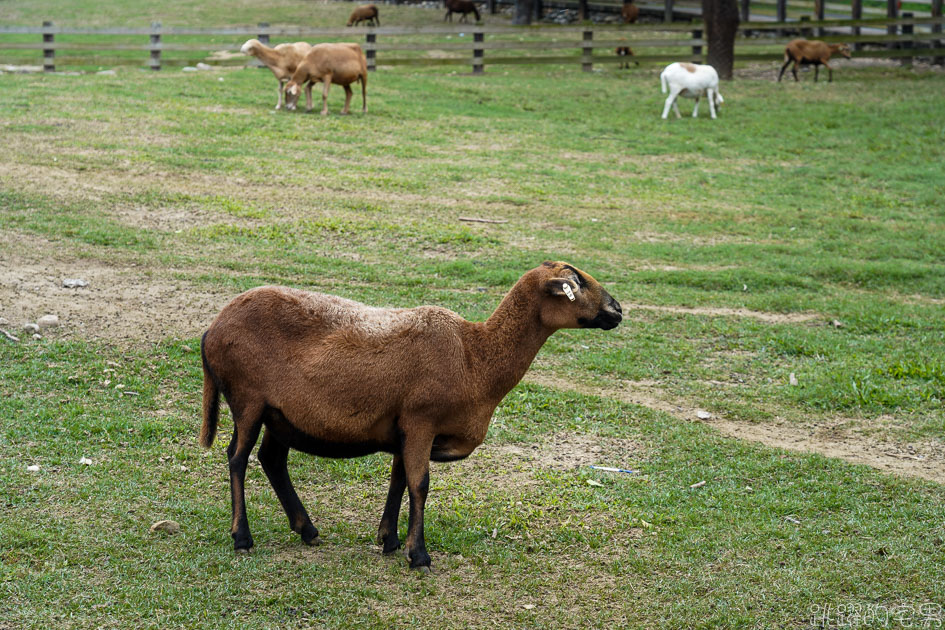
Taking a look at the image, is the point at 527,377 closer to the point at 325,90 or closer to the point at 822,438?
the point at 822,438

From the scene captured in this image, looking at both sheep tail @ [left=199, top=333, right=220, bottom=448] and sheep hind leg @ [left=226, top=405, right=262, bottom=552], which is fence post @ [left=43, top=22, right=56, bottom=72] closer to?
sheep tail @ [left=199, top=333, right=220, bottom=448]

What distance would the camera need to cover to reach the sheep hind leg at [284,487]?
5.73 metres

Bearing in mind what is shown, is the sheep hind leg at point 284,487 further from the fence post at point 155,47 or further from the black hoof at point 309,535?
the fence post at point 155,47

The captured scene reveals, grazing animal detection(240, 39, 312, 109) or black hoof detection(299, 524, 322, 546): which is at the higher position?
grazing animal detection(240, 39, 312, 109)

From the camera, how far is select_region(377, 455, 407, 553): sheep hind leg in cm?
563

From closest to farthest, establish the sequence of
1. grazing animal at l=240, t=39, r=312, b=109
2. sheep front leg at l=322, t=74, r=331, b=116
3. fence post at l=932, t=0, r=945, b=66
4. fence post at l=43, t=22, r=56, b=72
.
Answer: sheep front leg at l=322, t=74, r=331, b=116
grazing animal at l=240, t=39, r=312, b=109
fence post at l=43, t=22, r=56, b=72
fence post at l=932, t=0, r=945, b=66

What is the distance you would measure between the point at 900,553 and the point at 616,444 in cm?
226

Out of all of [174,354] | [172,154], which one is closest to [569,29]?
[172,154]

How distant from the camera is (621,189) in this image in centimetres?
1639

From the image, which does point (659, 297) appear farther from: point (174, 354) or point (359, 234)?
point (174, 354)

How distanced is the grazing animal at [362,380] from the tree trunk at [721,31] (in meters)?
22.3

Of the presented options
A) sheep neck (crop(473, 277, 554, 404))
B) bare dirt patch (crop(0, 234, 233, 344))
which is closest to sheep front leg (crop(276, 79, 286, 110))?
bare dirt patch (crop(0, 234, 233, 344))

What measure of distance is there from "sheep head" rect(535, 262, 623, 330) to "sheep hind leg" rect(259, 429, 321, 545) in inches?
69.2

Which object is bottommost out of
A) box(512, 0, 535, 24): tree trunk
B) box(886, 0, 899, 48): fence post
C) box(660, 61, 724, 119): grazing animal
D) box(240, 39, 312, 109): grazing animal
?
box(660, 61, 724, 119): grazing animal
